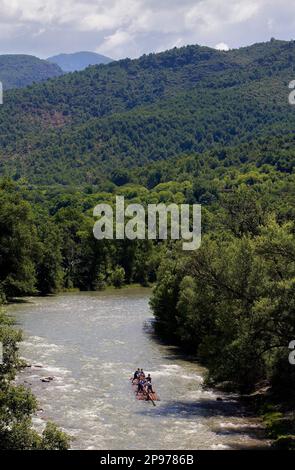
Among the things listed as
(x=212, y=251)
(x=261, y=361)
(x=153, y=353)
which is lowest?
(x=153, y=353)

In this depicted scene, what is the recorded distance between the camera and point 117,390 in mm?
55500

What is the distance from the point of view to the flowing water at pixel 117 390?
44.2 m

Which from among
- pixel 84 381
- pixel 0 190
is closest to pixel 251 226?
pixel 84 381

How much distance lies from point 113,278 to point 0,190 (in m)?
33.5

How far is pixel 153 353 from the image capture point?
71.2 m

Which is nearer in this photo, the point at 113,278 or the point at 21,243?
the point at 21,243

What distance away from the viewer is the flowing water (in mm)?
44188

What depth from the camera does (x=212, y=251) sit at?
5594cm
